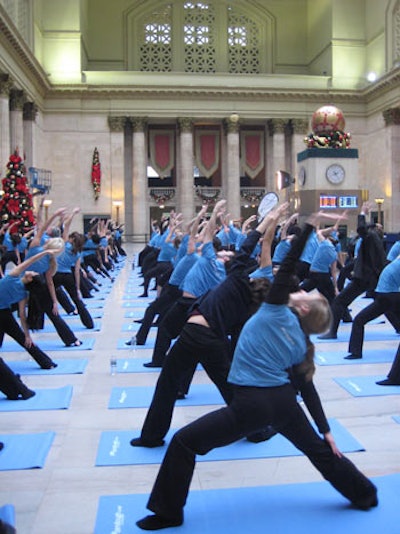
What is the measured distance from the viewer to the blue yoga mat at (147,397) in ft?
22.7

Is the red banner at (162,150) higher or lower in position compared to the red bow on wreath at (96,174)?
higher

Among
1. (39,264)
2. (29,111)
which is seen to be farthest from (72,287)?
(29,111)

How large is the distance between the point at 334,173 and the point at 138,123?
21.5 m

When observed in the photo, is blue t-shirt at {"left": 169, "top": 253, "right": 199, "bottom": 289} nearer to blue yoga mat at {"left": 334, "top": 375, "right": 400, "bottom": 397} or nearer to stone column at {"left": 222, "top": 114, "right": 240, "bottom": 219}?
blue yoga mat at {"left": 334, "top": 375, "right": 400, "bottom": 397}

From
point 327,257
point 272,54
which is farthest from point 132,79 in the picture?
point 327,257

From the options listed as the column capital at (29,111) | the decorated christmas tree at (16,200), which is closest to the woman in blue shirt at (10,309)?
the decorated christmas tree at (16,200)

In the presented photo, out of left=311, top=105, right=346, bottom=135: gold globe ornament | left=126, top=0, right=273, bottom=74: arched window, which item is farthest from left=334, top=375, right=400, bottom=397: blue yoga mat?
left=126, top=0, right=273, bottom=74: arched window

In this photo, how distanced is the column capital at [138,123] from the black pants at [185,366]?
127ft

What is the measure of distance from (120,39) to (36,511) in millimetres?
46181

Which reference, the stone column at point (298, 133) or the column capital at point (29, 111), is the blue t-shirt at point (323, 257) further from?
the stone column at point (298, 133)

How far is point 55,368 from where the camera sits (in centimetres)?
855

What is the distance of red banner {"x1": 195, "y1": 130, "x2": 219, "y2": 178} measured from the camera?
45500 mm

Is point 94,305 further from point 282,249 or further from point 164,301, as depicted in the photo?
point 164,301

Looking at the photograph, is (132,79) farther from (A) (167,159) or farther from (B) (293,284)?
(B) (293,284)
